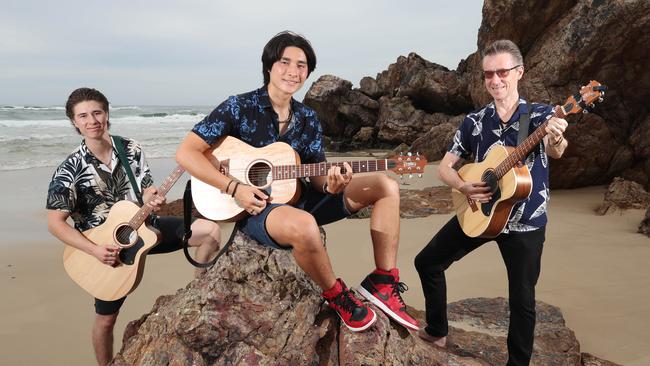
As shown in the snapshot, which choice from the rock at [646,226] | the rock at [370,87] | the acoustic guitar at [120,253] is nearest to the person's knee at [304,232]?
the acoustic guitar at [120,253]

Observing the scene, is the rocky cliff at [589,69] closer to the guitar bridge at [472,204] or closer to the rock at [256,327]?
the guitar bridge at [472,204]

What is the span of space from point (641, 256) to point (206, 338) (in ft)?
18.1

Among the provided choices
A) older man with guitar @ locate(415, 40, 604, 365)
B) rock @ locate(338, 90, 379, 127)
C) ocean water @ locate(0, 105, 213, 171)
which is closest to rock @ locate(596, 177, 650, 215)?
older man with guitar @ locate(415, 40, 604, 365)

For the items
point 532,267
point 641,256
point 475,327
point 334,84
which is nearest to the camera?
point 532,267

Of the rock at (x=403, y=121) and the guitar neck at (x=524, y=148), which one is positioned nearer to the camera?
the guitar neck at (x=524, y=148)

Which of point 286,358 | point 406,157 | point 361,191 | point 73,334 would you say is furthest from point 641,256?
point 73,334

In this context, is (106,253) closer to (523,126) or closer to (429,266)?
(429,266)

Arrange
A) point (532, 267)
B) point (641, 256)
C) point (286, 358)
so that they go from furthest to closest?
1. point (641, 256)
2. point (532, 267)
3. point (286, 358)

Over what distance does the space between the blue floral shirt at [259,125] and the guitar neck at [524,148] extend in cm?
123

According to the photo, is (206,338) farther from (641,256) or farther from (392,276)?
(641,256)

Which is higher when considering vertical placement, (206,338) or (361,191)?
(361,191)

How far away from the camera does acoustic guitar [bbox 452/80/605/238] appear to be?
2820 millimetres

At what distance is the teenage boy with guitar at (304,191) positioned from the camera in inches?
100

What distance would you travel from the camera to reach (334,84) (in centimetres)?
2192
